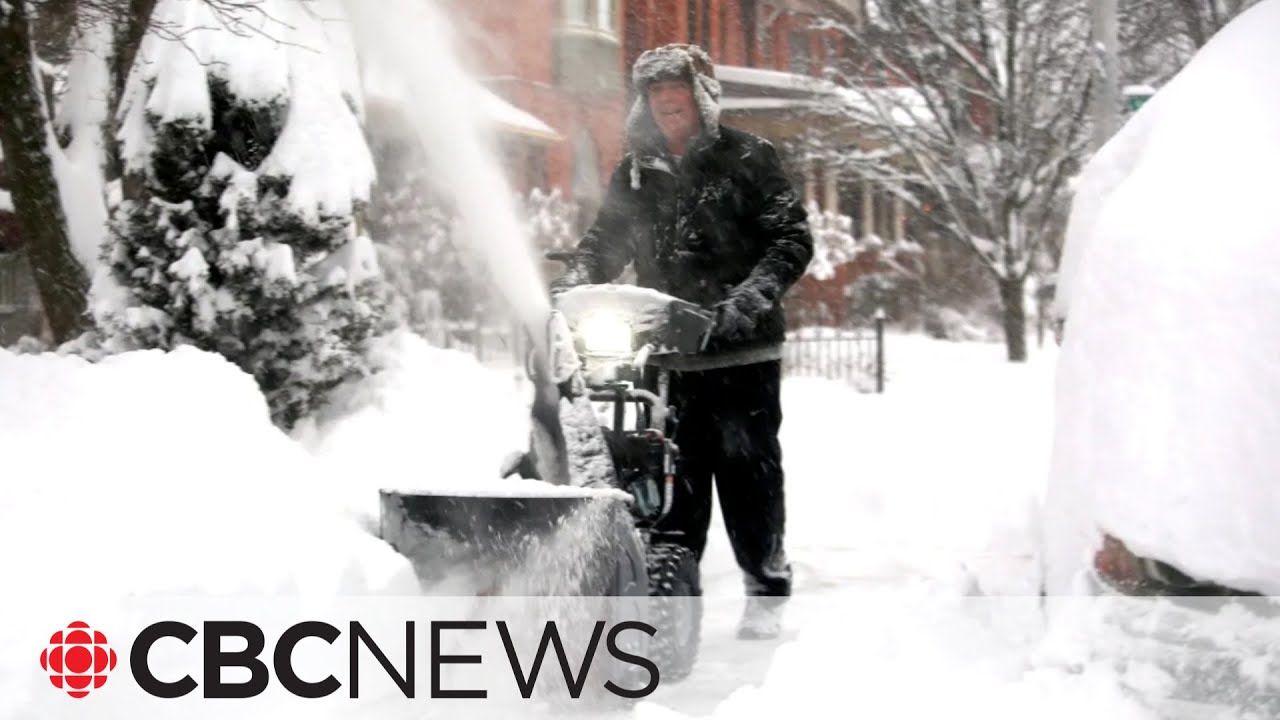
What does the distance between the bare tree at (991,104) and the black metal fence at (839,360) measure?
1.98 metres

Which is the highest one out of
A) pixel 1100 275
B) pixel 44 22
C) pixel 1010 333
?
pixel 44 22

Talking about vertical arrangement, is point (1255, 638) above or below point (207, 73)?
below

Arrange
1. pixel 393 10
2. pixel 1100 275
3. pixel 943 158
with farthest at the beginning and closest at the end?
pixel 943 158
pixel 393 10
pixel 1100 275

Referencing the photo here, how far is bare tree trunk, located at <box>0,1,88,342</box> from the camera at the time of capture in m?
9.23

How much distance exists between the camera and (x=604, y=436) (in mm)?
4262

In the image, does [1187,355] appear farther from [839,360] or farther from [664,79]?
[839,360]

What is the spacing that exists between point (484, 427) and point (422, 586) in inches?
183

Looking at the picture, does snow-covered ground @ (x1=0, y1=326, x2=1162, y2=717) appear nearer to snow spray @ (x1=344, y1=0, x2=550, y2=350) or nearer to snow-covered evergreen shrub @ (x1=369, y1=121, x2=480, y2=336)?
snow spray @ (x1=344, y1=0, x2=550, y2=350)

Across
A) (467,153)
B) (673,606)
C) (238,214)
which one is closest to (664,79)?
(467,153)

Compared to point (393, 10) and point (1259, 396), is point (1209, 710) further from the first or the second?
point (393, 10)

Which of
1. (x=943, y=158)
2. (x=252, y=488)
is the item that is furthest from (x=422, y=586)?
(x=943, y=158)

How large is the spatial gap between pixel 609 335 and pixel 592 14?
70.1ft

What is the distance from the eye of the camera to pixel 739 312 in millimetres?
4750

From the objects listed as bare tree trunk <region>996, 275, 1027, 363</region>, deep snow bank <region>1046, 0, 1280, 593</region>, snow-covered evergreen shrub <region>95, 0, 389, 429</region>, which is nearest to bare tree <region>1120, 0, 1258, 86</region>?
bare tree trunk <region>996, 275, 1027, 363</region>
